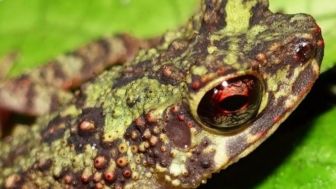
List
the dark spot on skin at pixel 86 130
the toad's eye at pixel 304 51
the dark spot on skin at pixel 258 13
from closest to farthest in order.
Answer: the toad's eye at pixel 304 51 → the dark spot on skin at pixel 258 13 → the dark spot on skin at pixel 86 130

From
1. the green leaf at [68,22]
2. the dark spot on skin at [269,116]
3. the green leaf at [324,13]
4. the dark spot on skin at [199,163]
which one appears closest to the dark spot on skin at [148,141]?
the dark spot on skin at [199,163]

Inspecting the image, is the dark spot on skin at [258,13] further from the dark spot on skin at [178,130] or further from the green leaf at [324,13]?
the dark spot on skin at [178,130]

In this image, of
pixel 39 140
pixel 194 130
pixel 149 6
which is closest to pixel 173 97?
pixel 194 130

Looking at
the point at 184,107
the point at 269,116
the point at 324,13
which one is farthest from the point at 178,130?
the point at 324,13

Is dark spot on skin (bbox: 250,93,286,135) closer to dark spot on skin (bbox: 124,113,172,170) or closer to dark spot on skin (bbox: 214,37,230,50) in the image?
dark spot on skin (bbox: 214,37,230,50)

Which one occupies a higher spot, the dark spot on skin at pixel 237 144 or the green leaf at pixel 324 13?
the green leaf at pixel 324 13

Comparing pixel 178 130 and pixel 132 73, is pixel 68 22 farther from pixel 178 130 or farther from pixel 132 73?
pixel 178 130

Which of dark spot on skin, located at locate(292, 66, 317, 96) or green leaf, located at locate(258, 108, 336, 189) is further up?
dark spot on skin, located at locate(292, 66, 317, 96)

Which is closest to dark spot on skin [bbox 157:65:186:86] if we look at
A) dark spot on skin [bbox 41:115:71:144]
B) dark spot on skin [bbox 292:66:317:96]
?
dark spot on skin [bbox 292:66:317:96]
